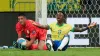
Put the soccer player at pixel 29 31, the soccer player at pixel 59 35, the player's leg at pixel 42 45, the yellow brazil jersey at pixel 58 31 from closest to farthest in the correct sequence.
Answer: the soccer player at pixel 59 35, the yellow brazil jersey at pixel 58 31, the soccer player at pixel 29 31, the player's leg at pixel 42 45

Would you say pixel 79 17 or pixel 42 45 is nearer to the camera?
pixel 42 45

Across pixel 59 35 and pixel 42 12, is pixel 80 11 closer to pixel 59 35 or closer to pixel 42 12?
pixel 42 12

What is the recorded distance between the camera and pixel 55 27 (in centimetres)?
912

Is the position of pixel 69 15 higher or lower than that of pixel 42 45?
higher

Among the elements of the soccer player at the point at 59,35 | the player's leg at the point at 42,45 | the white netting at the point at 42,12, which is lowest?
the player's leg at the point at 42,45

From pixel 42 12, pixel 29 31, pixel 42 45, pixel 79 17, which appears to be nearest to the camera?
pixel 29 31

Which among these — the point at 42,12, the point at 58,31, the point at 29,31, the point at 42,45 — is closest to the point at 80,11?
the point at 42,12

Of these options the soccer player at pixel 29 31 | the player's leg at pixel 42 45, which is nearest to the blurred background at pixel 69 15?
the player's leg at pixel 42 45

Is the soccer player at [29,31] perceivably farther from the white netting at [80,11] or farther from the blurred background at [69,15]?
the white netting at [80,11]

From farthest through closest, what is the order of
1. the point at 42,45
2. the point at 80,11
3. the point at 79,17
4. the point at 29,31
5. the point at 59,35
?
1. the point at 79,17
2. the point at 80,11
3. the point at 42,45
4. the point at 29,31
5. the point at 59,35

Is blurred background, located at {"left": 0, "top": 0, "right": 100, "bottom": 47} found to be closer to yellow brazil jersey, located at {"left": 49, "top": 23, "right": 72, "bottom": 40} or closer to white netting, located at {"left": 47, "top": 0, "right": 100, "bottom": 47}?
white netting, located at {"left": 47, "top": 0, "right": 100, "bottom": 47}

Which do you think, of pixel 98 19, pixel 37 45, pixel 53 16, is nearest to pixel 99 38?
pixel 98 19

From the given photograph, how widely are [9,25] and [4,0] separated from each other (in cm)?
130

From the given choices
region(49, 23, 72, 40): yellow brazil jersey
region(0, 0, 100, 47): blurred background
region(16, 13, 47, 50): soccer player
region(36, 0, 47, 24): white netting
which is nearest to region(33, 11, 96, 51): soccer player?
region(49, 23, 72, 40): yellow brazil jersey
